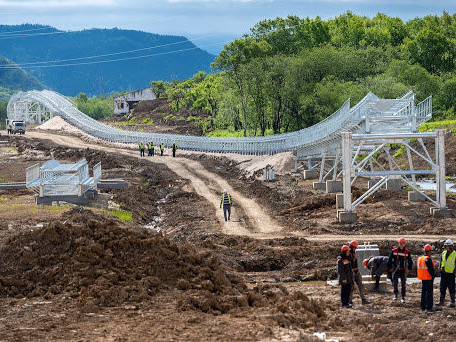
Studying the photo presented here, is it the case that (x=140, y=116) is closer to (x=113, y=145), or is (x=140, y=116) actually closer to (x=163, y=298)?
(x=113, y=145)

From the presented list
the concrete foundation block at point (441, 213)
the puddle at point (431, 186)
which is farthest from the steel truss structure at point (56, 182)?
the puddle at point (431, 186)

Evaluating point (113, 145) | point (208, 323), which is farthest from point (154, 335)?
point (113, 145)

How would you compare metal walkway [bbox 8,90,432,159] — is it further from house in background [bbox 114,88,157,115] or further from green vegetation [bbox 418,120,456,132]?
house in background [bbox 114,88,157,115]

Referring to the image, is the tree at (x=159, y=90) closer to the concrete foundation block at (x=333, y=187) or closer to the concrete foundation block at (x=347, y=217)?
Answer: the concrete foundation block at (x=333, y=187)

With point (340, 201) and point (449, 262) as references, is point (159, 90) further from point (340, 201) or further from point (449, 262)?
point (449, 262)

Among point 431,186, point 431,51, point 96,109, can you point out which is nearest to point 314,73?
point 431,51

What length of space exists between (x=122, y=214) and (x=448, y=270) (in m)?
19.7

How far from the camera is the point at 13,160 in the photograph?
218 ft

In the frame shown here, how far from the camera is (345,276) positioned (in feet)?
59.3

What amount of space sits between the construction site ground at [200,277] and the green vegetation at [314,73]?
35009 mm

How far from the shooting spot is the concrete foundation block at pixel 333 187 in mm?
43219

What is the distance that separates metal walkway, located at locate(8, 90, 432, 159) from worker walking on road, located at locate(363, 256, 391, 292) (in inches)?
784

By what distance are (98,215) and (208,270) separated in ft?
43.6

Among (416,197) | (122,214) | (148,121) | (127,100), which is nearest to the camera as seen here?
(122,214)
